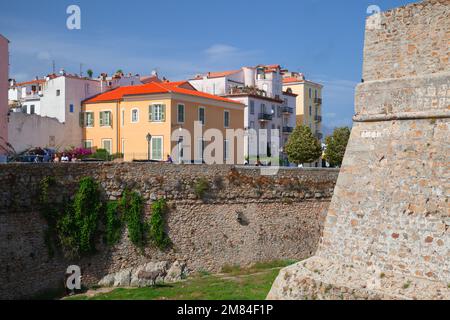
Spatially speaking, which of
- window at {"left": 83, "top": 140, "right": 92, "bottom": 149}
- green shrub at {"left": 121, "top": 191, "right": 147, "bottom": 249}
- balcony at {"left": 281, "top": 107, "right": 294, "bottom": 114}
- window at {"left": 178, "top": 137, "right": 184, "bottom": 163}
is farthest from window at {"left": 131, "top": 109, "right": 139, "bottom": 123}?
balcony at {"left": 281, "top": 107, "right": 294, "bottom": 114}

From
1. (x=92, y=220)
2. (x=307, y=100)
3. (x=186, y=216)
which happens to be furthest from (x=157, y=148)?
(x=307, y=100)

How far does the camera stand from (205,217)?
2183cm

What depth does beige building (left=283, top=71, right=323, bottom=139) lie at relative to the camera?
5997cm

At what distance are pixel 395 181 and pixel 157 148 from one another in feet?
82.0

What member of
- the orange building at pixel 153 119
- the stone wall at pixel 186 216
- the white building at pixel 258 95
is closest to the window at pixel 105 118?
the orange building at pixel 153 119

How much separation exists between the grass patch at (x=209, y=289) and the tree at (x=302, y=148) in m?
18.1

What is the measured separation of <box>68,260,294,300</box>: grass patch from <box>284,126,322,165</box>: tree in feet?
59.3

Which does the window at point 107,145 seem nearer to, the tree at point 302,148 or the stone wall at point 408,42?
the tree at point 302,148

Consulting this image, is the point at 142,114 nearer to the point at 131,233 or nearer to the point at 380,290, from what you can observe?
the point at 131,233

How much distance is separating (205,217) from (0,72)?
1380 cm

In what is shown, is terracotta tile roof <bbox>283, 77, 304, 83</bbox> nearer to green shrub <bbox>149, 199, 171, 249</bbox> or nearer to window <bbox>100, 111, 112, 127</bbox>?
window <bbox>100, 111, 112, 127</bbox>

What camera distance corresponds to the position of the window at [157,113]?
110 ft

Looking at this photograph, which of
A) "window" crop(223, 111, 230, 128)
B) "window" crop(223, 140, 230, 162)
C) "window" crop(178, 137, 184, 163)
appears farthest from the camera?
"window" crop(223, 111, 230, 128)
